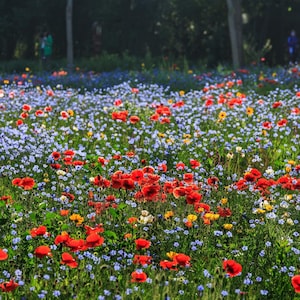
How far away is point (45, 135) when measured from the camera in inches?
297

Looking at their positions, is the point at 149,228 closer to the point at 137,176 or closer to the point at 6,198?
the point at 137,176

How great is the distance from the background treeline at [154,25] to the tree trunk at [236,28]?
6.54m

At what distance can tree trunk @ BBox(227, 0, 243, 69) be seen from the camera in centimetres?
1906

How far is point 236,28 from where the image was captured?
63.7ft

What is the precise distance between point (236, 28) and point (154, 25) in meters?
10.9

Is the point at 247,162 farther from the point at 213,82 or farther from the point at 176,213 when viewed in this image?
the point at 213,82

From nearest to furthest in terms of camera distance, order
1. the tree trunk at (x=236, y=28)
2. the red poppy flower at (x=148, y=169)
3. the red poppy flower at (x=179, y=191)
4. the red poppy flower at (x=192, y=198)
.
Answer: the red poppy flower at (x=192, y=198), the red poppy flower at (x=179, y=191), the red poppy flower at (x=148, y=169), the tree trunk at (x=236, y=28)

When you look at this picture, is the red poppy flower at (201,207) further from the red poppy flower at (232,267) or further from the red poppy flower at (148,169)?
the red poppy flower at (232,267)

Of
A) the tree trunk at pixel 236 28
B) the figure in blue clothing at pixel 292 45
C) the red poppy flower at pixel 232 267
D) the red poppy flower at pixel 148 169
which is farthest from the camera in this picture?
the figure in blue clothing at pixel 292 45

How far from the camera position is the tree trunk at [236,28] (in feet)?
62.5

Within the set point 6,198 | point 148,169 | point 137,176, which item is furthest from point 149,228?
point 6,198

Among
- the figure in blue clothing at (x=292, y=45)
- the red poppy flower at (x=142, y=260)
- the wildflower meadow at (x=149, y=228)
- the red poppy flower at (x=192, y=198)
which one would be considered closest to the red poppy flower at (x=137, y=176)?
the wildflower meadow at (x=149, y=228)

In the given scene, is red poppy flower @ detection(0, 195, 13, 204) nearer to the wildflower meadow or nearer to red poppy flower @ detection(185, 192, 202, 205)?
the wildflower meadow

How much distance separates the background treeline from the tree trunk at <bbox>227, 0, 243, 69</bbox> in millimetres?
6542
